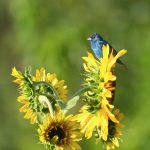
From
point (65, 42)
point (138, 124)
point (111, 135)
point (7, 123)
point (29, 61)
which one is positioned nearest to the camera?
point (111, 135)

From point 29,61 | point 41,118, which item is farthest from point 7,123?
point 41,118

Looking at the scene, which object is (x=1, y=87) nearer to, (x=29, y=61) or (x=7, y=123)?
(x=7, y=123)

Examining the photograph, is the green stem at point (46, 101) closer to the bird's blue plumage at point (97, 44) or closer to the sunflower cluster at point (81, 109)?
the sunflower cluster at point (81, 109)

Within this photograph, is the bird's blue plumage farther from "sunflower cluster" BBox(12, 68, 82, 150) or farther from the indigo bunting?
"sunflower cluster" BBox(12, 68, 82, 150)

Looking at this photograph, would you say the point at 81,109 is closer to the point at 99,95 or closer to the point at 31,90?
the point at 99,95

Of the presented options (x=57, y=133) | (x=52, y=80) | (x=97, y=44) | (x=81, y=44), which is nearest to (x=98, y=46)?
(x=97, y=44)

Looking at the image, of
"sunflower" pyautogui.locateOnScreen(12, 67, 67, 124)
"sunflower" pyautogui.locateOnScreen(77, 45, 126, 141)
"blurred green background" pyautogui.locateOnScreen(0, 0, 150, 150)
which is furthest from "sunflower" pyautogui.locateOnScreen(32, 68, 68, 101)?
"blurred green background" pyautogui.locateOnScreen(0, 0, 150, 150)

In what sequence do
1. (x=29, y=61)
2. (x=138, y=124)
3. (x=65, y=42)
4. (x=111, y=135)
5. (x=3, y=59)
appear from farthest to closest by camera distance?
(x=3, y=59), (x=29, y=61), (x=65, y=42), (x=138, y=124), (x=111, y=135)

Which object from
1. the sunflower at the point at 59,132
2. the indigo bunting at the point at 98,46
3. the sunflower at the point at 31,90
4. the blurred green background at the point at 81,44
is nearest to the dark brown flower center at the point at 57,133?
the sunflower at the point at 59,132
